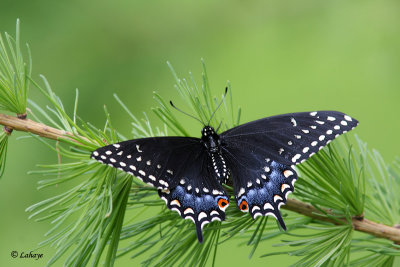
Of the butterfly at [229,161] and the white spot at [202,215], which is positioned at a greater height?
the butterfly at [229,161]

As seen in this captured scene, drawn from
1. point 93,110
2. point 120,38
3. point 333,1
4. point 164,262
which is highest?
point 333,1

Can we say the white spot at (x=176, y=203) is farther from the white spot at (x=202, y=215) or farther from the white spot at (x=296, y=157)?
the white spot at (x=296, y=157)

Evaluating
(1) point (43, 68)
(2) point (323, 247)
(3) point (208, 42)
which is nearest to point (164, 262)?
(2) point (323, 247)

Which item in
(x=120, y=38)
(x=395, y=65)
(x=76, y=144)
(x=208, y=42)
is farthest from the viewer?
(x=208, y=42)

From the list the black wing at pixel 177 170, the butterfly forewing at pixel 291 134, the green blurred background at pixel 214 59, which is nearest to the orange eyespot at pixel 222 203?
the black wing at pixel 177 170

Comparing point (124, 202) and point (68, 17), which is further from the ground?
point (68, 17)

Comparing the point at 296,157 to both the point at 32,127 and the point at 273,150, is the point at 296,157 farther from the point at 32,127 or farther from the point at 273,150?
the point at 32,127

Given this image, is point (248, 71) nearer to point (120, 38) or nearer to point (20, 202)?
point (120, 38)
